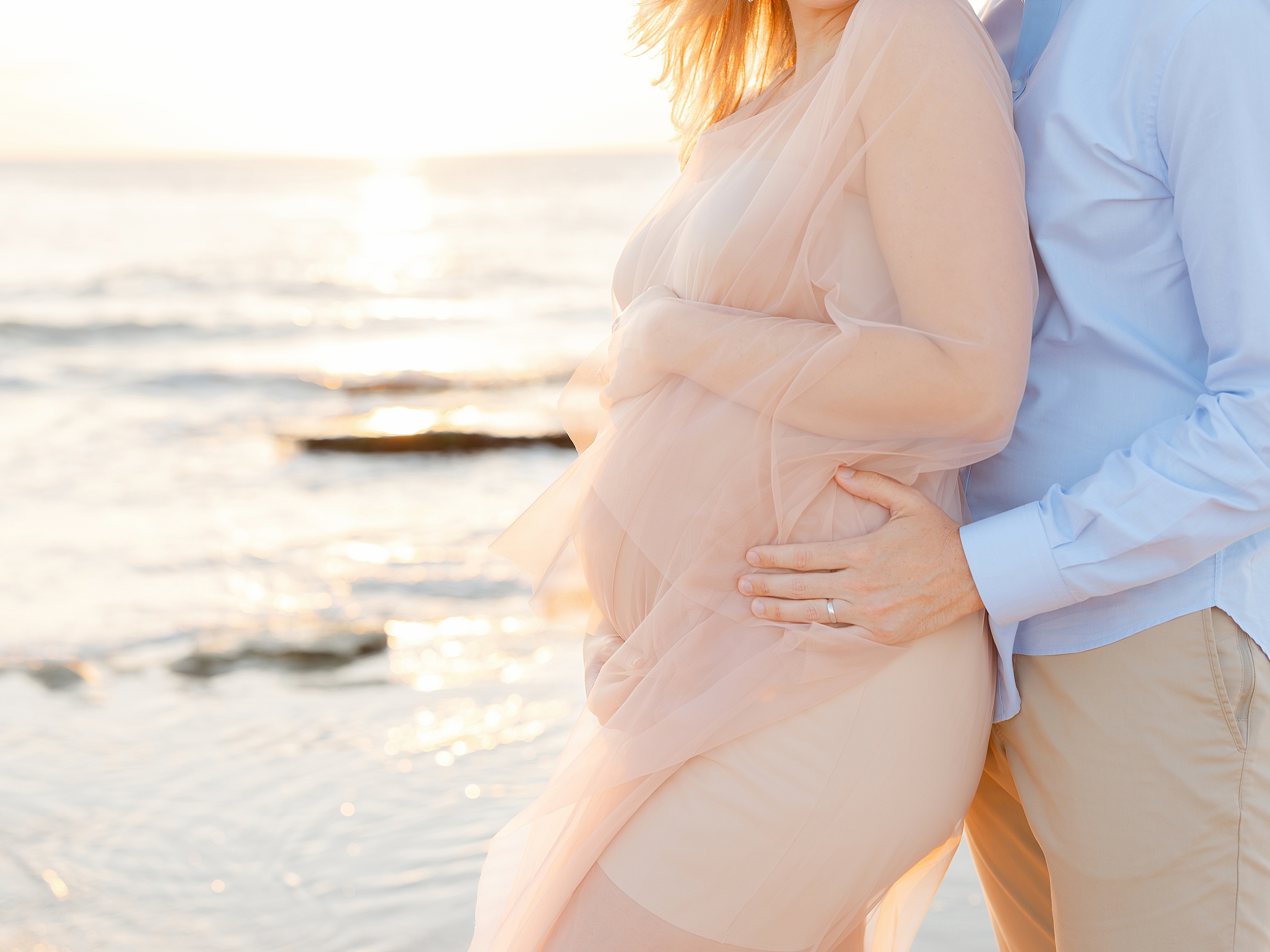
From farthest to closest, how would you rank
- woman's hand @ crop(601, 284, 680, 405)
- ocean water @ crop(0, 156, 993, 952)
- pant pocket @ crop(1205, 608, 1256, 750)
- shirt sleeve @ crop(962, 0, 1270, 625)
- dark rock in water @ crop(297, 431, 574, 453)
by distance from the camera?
dark rock in water @ crop(297, 431, 574, 453) → ocean water @ crop(0, 156, 993, 952) → woman's hand @ crop(601, 284, 680, 405) → pant pocket @ crop(1205, 608, 1256, 750) → shirt sleeve @ crop(962, 0, 1270, 625)

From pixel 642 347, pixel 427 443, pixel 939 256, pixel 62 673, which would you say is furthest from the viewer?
pixel 427 443

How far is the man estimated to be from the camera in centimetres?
138

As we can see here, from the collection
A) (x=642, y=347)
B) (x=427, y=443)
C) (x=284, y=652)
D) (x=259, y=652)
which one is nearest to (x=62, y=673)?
(x=259, y=652)

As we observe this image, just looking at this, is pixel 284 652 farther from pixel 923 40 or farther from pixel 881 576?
pixel 923 40

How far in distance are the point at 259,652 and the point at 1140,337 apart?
4.87 metres

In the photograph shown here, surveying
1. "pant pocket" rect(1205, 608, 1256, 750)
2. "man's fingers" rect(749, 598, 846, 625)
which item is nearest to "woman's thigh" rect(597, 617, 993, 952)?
"man's fingers" rect(749, 598, 846, 625)

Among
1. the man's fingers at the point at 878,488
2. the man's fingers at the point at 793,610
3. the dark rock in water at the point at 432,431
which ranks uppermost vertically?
the man's fingers at the point at 878,488

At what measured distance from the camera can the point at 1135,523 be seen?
1.43m

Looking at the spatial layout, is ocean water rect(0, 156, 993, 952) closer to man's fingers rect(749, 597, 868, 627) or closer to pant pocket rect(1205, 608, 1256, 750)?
pant pocket rect(1205, 608, 1256, 750)

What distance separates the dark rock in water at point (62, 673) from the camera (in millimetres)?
4977

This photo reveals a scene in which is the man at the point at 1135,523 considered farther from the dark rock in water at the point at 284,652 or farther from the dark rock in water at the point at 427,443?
the dark rock in water at the point at 427,443

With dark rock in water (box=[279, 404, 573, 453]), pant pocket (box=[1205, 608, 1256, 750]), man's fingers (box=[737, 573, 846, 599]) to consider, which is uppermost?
man's fingers (box=[737, 573, 846, 599])

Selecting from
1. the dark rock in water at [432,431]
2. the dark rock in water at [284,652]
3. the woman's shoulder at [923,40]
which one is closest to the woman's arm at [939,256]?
the woman's shoulder at [923,40]

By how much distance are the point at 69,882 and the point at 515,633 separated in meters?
2.67
